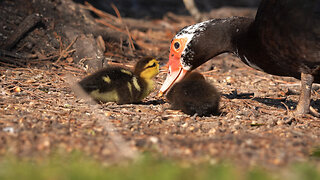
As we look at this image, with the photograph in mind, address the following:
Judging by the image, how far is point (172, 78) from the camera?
396cm

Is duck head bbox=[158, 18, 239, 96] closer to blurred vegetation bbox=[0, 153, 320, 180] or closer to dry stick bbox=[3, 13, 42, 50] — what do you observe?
blurred vegetation bbox=[0, 153, 320, 180]

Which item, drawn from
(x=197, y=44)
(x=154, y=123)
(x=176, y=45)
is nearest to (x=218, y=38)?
(x=197, y=44)

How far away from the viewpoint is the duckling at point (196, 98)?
3.46 meters

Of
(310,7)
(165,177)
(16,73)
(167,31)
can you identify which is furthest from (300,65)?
(167,31)

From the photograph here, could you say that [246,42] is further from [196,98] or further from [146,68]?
[146,68]

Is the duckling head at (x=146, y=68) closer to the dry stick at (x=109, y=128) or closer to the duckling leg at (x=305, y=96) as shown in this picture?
the dry stick at (x=109, y=128)

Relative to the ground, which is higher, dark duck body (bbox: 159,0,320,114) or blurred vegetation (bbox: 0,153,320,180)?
dark duck body (bbox: 159,0,320,114)

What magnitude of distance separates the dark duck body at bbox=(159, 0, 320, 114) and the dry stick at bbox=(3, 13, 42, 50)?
7.71 ft

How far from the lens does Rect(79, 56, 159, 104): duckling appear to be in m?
3.60

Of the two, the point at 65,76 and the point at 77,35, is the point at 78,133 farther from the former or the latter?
the point at 77,35

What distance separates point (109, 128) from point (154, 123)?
19.9 inches

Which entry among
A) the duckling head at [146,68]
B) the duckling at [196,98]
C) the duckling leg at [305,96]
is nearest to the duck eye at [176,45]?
the duckling head at [146,68]

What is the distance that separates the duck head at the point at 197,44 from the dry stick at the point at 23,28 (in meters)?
2.36

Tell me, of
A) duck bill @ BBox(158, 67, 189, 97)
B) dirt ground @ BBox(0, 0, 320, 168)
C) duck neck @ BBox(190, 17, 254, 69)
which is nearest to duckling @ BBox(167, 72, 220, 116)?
dirt ground @ BBox(0, 0, 320, 168)
